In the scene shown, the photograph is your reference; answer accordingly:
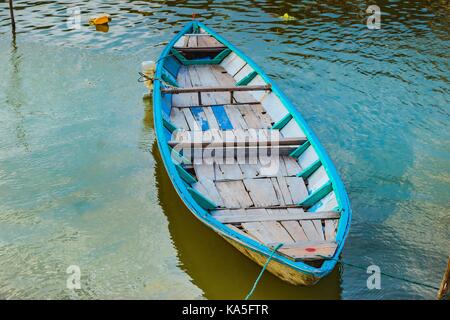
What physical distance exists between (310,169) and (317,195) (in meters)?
0.79

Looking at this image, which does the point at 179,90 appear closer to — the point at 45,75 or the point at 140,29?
the point at 45,75

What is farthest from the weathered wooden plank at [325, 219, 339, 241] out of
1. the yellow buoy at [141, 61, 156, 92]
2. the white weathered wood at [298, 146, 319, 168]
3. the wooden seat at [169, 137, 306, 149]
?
the yellow buoy at [141, 61, 156, 92]

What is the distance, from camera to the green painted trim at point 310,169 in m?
8.86

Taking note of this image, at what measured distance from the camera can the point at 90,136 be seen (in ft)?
38.7

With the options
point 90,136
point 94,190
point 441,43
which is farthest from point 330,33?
point 94,190

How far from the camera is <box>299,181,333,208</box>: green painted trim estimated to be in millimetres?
8188

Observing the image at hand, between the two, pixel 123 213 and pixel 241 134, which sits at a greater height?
pixel 241 134

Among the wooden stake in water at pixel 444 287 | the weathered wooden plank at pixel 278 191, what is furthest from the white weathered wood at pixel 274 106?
the wooden stake in water at pixel 444 287

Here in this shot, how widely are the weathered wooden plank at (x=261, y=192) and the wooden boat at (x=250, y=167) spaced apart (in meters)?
0.02

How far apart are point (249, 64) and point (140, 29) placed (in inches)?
292

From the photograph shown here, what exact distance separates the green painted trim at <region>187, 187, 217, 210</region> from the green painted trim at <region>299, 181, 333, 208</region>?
1.48 metres

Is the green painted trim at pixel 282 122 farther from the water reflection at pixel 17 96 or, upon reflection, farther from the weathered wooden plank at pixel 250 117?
the water reflection at pixel 17 96

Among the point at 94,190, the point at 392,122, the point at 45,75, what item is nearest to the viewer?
the point at 94,190

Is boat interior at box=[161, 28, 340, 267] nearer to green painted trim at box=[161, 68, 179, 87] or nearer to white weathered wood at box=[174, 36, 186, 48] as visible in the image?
green painted trim at box=[161, 68, 179, 87]
